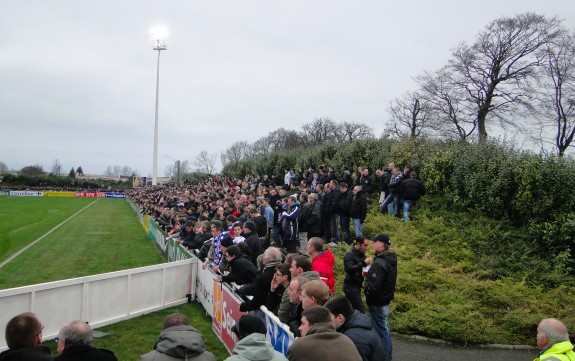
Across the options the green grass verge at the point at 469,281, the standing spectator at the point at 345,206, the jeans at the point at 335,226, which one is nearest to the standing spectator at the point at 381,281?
the green grass verge at the point at 469,281

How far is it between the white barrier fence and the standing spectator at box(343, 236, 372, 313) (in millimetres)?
5107

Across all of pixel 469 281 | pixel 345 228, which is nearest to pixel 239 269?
pixel 469 281

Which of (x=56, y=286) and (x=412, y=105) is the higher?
(x=412, y=105)

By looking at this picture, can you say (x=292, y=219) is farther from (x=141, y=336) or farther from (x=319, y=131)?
(x=319, y=131)

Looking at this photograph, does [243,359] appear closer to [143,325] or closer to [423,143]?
[143,325]

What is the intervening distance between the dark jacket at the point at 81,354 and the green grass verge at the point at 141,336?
13.5 feet

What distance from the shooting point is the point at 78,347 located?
4.10 metres

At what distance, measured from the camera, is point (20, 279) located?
15680mm

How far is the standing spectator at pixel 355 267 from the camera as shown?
7.07 metres

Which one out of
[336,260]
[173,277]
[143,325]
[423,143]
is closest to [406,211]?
[336,260]

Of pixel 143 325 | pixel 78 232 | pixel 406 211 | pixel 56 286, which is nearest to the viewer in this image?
pixel 56 286

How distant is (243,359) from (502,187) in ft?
44.1

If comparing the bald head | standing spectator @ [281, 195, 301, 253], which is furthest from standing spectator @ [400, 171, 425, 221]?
the bald head

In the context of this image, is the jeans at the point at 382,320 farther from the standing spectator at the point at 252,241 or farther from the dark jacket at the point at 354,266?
the standing spectator at the point at 252,241
